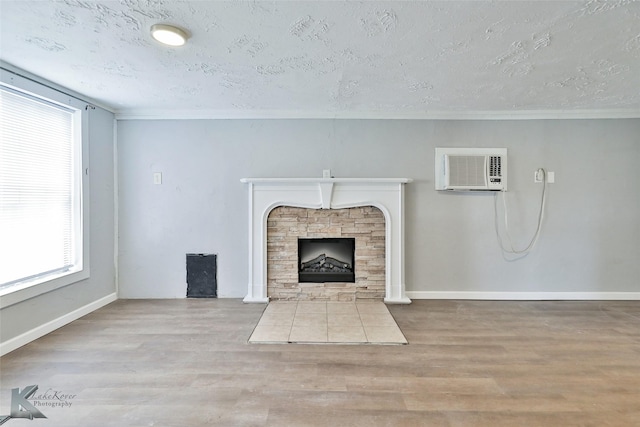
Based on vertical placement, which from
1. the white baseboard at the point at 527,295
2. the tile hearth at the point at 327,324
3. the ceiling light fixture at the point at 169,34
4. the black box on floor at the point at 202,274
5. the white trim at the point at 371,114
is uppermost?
the white trim at the point at 371,114

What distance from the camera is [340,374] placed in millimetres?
1973

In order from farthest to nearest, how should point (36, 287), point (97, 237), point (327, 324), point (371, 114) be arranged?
1. point (371, 114)
2. point (97, 237)
3. point (327, 324)
4. point (36, 287)

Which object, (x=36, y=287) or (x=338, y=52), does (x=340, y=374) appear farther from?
(x=36, y=287)

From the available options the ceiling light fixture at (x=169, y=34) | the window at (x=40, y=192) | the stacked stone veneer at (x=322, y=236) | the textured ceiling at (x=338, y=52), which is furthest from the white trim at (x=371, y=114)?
the ceiling light fixture at (x=169, y=34)

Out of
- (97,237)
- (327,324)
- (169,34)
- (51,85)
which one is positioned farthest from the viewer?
(97,237)

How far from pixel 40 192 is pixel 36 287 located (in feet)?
2.54

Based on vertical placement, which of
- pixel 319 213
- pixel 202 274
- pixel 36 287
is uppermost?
pixel 319 213

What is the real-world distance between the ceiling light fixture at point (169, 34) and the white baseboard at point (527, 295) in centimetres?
310

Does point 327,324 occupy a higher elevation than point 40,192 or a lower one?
→ lower

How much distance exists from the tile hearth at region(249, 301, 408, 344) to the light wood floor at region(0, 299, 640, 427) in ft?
0.33

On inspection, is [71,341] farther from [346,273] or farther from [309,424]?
[346,273]

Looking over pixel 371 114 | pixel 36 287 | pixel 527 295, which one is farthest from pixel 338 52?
pixel 527 295

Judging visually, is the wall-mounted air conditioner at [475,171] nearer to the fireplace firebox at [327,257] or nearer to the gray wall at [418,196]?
the gray wall at [418,196]

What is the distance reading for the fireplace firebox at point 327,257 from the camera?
11.4ft
